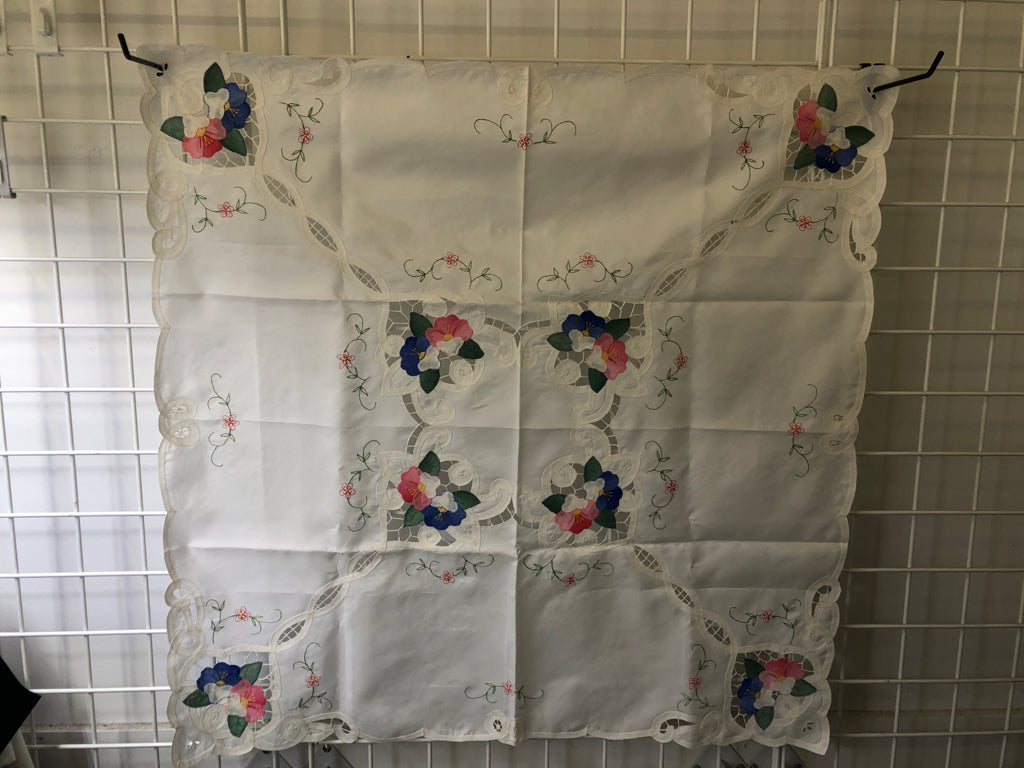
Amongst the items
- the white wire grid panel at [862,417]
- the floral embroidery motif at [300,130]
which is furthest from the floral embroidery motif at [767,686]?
the floral embroidery motif at [300,130]

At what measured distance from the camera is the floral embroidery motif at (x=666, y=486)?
3.38 feet

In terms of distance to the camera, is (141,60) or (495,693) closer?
(141,60)

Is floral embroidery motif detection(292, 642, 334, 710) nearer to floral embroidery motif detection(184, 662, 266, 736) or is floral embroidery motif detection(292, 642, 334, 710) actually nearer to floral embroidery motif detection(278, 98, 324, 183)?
floral embroidery motif detection(184, 662, 266, 736)

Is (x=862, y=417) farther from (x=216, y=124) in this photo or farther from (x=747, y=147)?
(x=216, y=124)

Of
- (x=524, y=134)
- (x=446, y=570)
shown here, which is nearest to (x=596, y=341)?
(x=524, y=134)

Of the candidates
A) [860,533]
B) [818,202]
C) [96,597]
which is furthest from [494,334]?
[96,597]

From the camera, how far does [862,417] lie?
1.15 metres

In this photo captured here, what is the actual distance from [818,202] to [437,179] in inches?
22.3

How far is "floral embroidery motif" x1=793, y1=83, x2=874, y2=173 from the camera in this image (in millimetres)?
982

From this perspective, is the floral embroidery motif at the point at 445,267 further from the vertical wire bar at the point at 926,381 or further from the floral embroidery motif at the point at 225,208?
the vertical wire bar at the point at 926,381

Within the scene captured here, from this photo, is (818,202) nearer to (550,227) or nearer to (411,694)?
(550,227)

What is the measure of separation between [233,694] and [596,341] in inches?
30.9

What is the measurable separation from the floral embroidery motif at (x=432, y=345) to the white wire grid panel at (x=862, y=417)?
0.42m

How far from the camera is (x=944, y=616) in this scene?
121 cm
